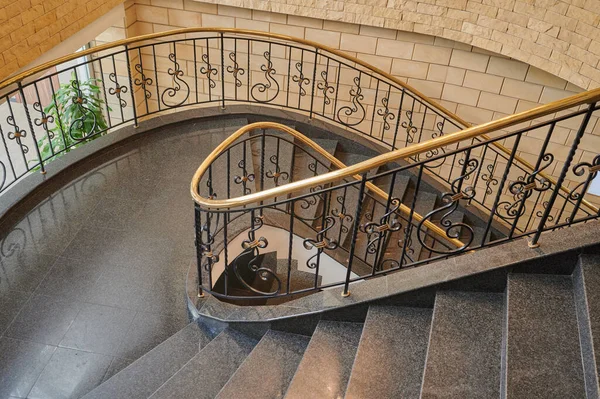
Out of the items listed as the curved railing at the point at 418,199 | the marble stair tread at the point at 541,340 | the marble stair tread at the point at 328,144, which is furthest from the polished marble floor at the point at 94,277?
the marble stair tread at the point at 541,340

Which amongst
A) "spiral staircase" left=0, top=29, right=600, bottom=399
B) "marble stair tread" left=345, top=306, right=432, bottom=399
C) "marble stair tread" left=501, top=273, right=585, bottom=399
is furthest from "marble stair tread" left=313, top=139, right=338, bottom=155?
"marble stair tread" left=501, top=273, right=585, bottom=399

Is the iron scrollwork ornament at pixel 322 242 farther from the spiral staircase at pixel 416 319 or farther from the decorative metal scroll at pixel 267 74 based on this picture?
the decorative metal scroll at pixel 267 74

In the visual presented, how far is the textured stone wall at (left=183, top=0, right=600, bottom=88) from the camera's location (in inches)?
211

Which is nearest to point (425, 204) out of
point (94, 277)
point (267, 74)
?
point (267, 74)

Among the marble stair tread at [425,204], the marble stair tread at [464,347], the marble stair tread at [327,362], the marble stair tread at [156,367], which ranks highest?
the marble stair tread at [464,347]

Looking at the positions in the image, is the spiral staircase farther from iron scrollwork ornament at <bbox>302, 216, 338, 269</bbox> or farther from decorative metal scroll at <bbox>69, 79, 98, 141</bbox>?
decorative metal scroll at <bbox>69, 79, 98, 141</bbox>

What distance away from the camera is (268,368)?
133 inches

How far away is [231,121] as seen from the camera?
595cm

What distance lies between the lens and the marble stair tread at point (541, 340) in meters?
2.49

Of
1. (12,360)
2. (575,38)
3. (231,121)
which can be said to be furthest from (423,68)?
(12,360)

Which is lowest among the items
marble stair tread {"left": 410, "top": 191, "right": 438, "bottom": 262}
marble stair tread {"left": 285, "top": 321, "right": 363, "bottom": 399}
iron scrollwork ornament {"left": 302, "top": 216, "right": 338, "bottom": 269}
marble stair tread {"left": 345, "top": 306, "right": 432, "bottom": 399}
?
marble stair tread {"left": 410, "top": 191, "right": 438, "bottom": 262}

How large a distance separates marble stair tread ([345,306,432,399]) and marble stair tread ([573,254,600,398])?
0.82 meters

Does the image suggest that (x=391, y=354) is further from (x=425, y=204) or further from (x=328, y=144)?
(x=328, y=144)

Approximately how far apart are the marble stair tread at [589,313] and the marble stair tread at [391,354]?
82 cm
